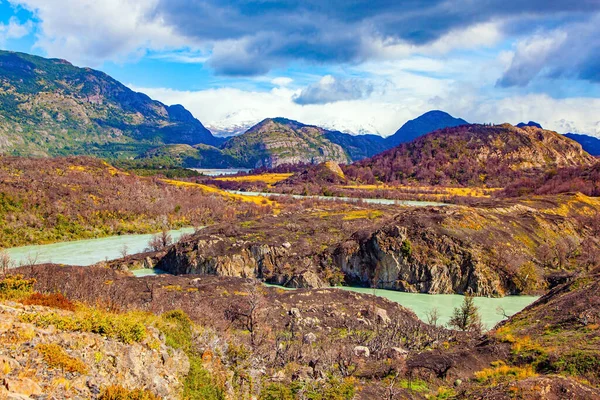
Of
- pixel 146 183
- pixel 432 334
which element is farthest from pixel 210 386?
pixel 146 183

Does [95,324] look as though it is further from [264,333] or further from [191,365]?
[264,333]

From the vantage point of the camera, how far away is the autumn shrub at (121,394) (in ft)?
41.7

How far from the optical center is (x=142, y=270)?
65.9 metres

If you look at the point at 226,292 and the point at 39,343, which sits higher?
the point at 39,343

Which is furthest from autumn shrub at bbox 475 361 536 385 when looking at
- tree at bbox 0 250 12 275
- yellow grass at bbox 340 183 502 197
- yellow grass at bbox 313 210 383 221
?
yellow grass at bbox 340 183 502 197

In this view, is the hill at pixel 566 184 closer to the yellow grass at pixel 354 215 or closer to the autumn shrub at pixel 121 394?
the yellow grass at pixel 354 215

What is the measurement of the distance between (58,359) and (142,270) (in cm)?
5579

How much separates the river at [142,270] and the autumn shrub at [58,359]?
1444 inches

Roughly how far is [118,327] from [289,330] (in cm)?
2104

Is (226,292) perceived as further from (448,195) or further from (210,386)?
(448,195)

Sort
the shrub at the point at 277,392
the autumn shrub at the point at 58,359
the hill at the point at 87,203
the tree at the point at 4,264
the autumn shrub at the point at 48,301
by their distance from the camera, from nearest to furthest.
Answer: the autumn shrub at the point at 58,359 < the autumn shrub at the point at 48,301 < the shrub at the point at 277,392 < the tree at the point at 4,264 < the hill at the point at 87,203

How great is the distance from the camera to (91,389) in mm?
12688

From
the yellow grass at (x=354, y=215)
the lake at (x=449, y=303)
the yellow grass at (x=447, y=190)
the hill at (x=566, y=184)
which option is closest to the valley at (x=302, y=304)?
the lake at (x=449, y=303)

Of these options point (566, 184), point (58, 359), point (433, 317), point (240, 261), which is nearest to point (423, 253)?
point (433, 317)
